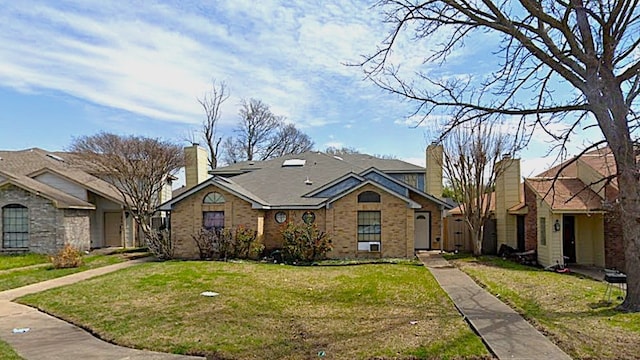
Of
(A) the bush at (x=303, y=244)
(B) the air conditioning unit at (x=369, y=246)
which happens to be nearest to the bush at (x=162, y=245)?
(A) the bush at (x=303, y=244)

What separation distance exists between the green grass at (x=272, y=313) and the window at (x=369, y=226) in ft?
14.6

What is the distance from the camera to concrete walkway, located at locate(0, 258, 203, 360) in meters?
6.84

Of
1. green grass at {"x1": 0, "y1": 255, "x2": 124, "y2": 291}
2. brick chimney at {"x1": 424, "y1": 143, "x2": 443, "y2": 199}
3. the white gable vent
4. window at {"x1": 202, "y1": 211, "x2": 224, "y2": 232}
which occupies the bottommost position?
green grass at {"x1": 0, "y1": 255, "x2": 124, "y2": 291}

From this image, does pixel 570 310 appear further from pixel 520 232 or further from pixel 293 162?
pixel 293 162

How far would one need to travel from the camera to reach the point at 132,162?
2255 centimetres

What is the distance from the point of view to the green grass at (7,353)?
6.65 m

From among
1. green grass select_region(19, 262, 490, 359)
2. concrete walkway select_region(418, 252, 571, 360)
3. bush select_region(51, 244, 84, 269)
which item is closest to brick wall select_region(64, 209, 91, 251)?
bush select_region(51, 244, 84, 269)

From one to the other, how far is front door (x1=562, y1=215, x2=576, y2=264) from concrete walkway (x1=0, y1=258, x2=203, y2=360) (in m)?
16.0

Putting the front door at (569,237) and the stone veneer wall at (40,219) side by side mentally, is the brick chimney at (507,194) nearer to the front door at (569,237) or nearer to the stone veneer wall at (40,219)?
the front door at (569,237)

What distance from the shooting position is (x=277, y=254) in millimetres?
19000

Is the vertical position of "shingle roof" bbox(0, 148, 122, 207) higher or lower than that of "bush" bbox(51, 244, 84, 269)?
higher

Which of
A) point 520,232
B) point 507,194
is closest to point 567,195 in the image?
point 520,232

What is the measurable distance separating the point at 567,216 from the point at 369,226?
7513mm

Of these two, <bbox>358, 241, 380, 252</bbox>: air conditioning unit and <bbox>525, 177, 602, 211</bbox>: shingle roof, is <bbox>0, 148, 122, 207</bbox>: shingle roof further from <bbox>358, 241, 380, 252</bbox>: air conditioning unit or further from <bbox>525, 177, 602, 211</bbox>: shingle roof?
<bbox>525, 177, 602, 211</bbox>: shingle roof
